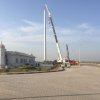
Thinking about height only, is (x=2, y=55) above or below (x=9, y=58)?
above

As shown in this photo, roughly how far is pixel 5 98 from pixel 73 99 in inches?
127

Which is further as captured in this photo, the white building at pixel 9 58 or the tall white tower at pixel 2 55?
the white building at pixel 9 58

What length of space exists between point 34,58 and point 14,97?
8453cm

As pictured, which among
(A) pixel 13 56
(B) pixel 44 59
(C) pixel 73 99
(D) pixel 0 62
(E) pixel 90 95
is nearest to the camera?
(C) pixel 73 99

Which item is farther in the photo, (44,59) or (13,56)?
(44,59)

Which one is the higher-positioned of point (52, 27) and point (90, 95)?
point (52, 27)

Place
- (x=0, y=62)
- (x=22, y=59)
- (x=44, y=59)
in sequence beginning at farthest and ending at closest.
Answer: (x=44, y=59), (x=22, y=59), (x=0, y=62)

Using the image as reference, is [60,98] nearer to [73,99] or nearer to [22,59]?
[73,99]

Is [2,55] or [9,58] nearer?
[2,55]

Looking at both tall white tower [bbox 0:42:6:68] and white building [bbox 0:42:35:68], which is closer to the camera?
tall white tower [bbox 0:42:6:68]

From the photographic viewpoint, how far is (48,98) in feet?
44.3

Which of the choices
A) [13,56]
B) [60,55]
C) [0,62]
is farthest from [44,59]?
[0,62]

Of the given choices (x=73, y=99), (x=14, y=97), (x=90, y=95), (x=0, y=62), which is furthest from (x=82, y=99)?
(x=0, y=62)

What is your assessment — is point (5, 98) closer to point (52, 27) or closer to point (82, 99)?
point (82, 99)
